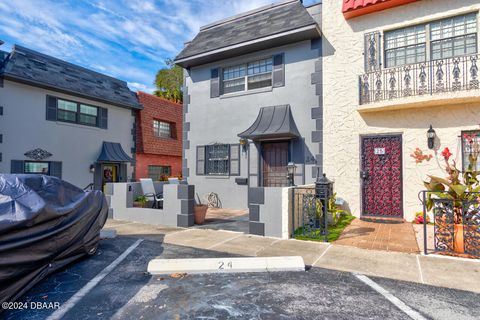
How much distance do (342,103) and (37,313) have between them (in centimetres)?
857

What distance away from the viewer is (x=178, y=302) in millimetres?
3113

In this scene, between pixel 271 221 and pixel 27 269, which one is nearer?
pixel 27 269

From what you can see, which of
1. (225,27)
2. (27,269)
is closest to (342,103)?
(225,27)

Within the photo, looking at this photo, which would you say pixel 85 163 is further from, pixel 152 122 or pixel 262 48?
pixel 262 48

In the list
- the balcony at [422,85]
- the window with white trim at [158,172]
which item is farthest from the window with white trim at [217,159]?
the window with white trim at [158,172]

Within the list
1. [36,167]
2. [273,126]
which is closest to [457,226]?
[273,126]

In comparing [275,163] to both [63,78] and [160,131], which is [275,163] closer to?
[160,131]

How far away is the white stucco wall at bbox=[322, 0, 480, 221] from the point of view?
712 centimetres

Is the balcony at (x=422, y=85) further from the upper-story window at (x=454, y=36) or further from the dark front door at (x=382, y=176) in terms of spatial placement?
the dark front door at (x=382, y=176)

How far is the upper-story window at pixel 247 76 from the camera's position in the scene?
9.82 metres

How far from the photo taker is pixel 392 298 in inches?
124

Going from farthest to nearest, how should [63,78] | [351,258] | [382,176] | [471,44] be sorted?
[63,78] < [382,176] < [471,44] < [351,258]

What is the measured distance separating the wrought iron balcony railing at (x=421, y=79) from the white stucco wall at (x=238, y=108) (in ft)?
5.56

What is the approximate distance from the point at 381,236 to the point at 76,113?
14524 millimetres
